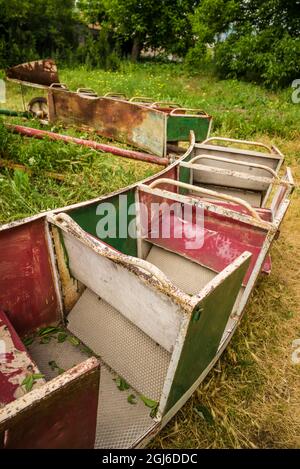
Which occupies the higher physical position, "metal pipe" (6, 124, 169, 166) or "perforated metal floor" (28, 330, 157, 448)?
"metal pipe" (6, 124, 169, 166)

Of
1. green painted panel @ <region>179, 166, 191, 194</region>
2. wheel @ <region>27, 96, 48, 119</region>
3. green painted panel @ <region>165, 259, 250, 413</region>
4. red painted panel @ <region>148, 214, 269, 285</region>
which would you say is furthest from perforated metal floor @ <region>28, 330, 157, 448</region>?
wheel @ <region>27, 96, 48, 119</region>

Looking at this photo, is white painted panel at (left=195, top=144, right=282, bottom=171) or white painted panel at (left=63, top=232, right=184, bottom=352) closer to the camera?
white painted panel at (left=63, top=232, right=184, bottom=352)

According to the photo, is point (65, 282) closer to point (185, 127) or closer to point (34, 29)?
point (185, 127)

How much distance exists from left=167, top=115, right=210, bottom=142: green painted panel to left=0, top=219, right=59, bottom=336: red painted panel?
2671 mm

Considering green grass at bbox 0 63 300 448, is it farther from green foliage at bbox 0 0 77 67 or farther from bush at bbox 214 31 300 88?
green foliage at bbox 0 0 77 67

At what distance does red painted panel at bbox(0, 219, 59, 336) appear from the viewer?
75.4 inches

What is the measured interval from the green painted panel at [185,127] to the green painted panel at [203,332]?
9.24ft

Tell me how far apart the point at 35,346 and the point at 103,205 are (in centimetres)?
101

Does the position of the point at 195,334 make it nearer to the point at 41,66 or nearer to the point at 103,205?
the point at 103,205

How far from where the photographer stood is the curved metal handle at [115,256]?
4.87ft

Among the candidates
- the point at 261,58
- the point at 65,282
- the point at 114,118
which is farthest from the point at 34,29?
the point at 65,282

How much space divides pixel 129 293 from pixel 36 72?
236 inches

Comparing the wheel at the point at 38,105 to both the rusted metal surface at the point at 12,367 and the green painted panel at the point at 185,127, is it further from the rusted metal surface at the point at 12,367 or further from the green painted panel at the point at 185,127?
the rusted metal surface at the point at 12,367

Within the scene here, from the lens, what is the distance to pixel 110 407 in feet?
6.15
